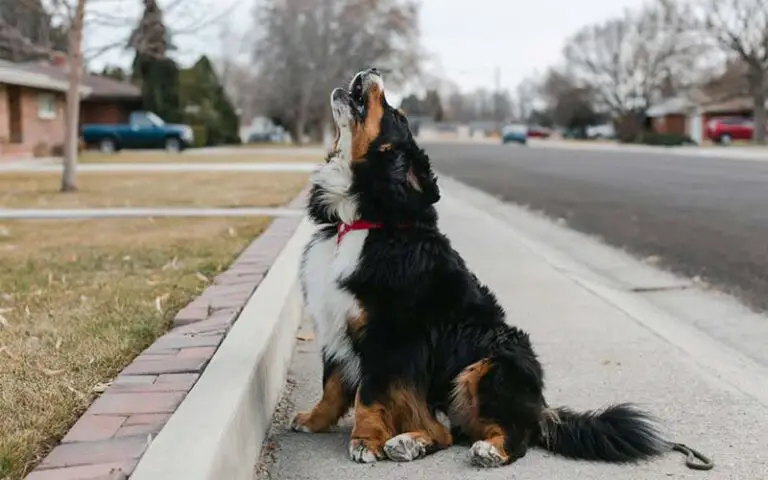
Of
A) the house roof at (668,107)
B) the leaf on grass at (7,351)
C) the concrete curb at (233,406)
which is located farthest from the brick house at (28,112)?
the house roof at (668,107)

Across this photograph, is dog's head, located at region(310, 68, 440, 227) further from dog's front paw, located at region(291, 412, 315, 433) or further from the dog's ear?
dog's front paw, located at region(291, 412, 315, 433)

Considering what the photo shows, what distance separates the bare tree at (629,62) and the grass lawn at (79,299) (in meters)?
68.9

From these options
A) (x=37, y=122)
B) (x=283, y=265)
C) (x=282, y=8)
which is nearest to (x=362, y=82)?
(x=283, y=265)

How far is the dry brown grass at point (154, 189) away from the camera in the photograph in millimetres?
14289

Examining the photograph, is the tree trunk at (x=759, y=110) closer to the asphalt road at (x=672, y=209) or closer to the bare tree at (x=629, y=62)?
the bare tree at (x=629, y=62)

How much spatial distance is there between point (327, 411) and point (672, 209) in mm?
10448

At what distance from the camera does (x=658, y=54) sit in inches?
3182

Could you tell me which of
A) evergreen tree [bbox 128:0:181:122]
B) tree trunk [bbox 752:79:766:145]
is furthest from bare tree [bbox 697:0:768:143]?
evergreen tree [bbox 128:0:181:122]

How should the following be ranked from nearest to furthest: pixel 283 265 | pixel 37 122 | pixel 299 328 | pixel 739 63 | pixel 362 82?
pixel 362 82, pixel 299 328, pixel 283 265, pixel 37 122, pixel 739 63

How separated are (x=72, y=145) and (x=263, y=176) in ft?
17.1

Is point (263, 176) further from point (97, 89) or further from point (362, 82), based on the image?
point (97, 89)

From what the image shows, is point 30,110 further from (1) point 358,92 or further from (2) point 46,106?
(1) point 358,92

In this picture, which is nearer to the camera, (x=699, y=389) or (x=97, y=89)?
(x=699, y=389)

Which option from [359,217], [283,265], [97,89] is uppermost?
[97,89]
